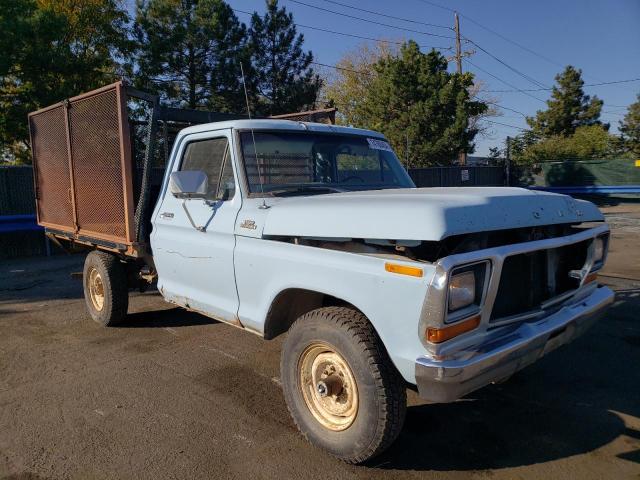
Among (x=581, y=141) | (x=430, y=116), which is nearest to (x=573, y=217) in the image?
(x=430, y=116)

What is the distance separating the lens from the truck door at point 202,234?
3809mm

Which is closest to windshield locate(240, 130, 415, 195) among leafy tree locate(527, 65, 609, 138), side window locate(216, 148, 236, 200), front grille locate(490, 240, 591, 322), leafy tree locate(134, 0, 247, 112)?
side window locate(216, 148, 236, 200)

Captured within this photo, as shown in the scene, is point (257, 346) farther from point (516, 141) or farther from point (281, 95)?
point (516, 141)

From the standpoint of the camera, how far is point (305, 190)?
399 centimetres

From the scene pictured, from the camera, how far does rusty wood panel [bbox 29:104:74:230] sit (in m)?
6.23

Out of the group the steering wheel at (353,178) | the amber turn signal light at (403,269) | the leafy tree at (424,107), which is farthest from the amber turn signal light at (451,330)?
the leafy tree at (424,107)

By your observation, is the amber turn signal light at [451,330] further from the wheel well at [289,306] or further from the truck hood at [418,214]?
the wheel well at [289,306]

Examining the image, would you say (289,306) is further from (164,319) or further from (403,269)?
(164,319)

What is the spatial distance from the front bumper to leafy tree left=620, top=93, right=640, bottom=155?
35094 millimetres

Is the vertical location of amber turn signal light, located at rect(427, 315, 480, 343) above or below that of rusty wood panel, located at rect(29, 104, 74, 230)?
below

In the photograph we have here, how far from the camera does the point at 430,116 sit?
24.8 m

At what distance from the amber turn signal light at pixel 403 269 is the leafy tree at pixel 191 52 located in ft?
65.4

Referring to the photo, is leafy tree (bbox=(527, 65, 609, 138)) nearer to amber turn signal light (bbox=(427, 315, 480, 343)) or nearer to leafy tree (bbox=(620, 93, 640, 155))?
leafy tree (bbox=(620, 93, 640, 155))

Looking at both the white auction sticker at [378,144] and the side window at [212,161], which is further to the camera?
the white auction sticker at [378,144]
